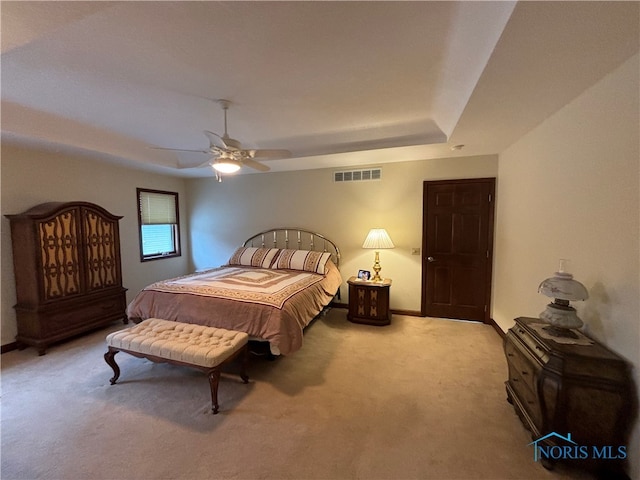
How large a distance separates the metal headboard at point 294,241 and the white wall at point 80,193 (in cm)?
179

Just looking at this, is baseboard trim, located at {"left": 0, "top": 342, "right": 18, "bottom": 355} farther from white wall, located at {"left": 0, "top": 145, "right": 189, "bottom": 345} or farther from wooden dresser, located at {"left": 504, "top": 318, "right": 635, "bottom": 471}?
wooden dresser, located at {"left": 504, "top": 318, "right": 635, "bottom": 471}

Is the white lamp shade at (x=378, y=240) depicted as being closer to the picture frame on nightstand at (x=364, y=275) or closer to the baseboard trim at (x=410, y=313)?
the picture frame on nightstand at (x=364, y=275)

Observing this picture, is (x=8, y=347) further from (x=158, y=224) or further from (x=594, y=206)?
(x=594, y=206)

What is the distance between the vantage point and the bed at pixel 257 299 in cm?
271

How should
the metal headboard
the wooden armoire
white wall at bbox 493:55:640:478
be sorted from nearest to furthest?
white wall at bbox 493:55:640:478, the wooden armoire, the metal headboard

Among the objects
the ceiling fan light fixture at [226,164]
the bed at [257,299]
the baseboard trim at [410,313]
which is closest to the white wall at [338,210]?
the baseboard trim at [410,313]

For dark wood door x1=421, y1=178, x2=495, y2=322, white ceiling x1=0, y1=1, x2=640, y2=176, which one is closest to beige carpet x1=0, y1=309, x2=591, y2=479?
dark wood door x1=421, y1=178, x2=495, y2=322

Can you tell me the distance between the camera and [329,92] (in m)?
2.54

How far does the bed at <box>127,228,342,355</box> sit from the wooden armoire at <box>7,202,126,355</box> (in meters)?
0.97

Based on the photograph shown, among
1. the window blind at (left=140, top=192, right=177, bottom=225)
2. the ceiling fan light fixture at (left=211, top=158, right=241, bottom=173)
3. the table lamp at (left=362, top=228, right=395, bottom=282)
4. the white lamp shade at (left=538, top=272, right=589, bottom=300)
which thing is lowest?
the white lamp shade at (left=538, top=272, right=589, bottom=300)

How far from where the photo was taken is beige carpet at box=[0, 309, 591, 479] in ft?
5.71

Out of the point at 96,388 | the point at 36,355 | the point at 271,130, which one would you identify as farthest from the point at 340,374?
the point at 36,355

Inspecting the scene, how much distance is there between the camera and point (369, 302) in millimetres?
4105

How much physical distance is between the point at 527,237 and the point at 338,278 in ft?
8.34
